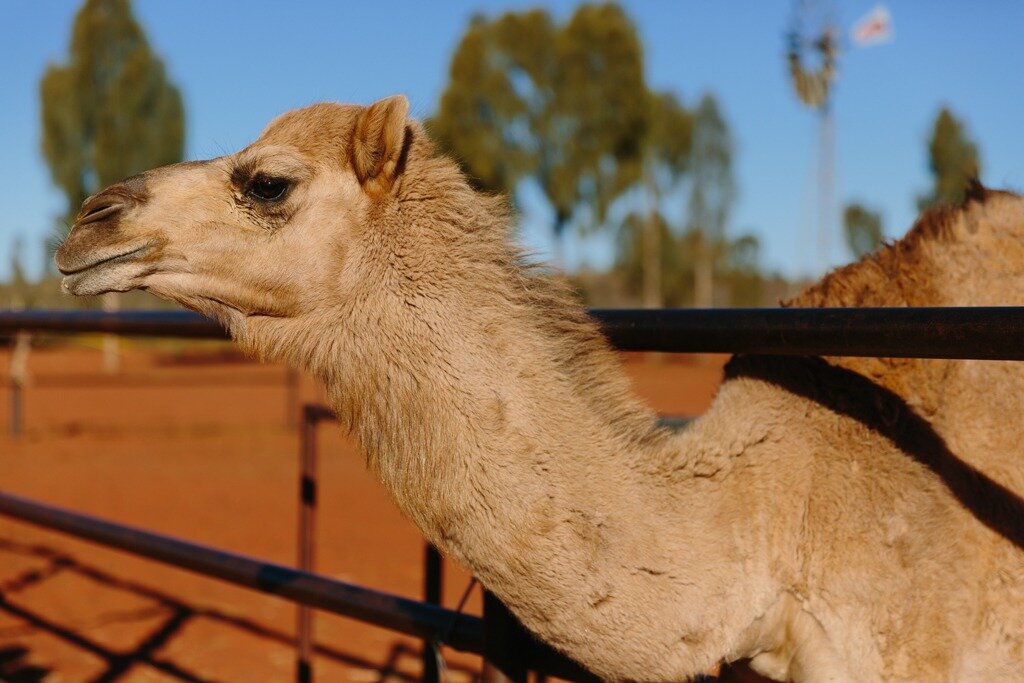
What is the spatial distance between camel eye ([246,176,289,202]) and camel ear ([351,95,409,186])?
177mm

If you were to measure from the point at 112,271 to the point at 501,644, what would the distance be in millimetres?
1245

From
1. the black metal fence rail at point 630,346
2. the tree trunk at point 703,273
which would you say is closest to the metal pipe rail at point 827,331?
the black metal fence rail at point 630,346

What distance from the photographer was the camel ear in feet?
7.84

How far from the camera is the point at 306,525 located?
13.7 ft

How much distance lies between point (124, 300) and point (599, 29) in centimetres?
2388

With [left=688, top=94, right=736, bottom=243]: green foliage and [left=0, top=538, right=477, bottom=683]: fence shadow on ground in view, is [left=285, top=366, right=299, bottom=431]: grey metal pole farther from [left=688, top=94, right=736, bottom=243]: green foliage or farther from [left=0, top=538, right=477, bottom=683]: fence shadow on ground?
[left=688, top=94, right=736, bottom=243]: green foliage

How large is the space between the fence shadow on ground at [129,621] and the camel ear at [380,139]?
345 cm

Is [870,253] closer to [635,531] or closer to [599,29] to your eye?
[635,531]

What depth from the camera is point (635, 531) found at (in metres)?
2.07

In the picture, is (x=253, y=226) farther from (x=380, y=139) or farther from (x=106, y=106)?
(x=106, y=106)

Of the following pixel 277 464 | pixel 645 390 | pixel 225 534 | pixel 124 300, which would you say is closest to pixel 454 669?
pixel 225 534

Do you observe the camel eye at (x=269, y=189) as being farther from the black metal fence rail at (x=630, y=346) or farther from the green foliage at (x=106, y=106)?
the green foliage at (x=106, y=106)

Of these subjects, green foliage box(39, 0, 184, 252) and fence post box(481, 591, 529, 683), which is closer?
fence post box(481, 591, 529, 683)

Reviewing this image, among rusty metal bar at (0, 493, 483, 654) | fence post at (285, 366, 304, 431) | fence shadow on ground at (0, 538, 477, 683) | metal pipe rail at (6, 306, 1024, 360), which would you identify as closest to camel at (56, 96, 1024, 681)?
metal pipe rail at (6, 306, 1024, 360)
